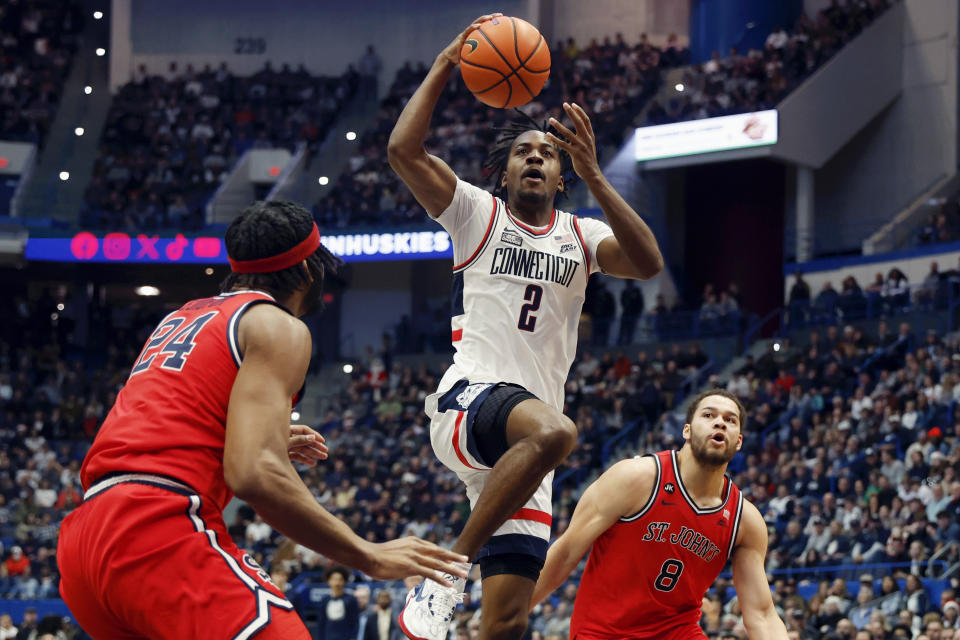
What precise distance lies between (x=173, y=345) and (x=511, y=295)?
2.40 meters

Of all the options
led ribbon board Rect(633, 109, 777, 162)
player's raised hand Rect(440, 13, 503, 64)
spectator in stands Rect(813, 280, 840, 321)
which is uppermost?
led ribbon board Rect(633, 109, 777, 162)

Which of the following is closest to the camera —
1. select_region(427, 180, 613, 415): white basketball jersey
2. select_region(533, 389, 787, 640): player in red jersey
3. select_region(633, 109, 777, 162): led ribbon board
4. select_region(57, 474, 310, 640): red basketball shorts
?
select_region(57, 474, 310, 640): red basketball shorts

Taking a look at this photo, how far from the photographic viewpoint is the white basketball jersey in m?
6.20

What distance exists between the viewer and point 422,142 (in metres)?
5.87

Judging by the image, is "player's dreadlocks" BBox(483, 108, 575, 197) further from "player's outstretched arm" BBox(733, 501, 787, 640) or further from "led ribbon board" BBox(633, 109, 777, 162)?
"led ribbon board" BBox(633, 109, 777, 162)

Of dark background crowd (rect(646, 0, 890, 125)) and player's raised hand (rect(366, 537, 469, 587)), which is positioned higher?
dark background crowd (rect(646, 0, 890, 125))

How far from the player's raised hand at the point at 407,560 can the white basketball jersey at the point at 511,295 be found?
6.41 ft

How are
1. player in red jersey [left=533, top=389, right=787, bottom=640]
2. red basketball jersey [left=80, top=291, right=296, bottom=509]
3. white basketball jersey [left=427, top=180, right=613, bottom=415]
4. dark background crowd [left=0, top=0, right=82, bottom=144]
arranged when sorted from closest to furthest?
red basketball jersey [left=80, top=291, right=296, bottom=509] → white basketball jersey [left=427, top=180, right=613, bottom=415] → player in red jersey [left=533, top=389, right=787, bottom=640] → dark background crowd [left=0, top=0, right=82, bottom=144]

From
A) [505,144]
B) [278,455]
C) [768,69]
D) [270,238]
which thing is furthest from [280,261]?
[768,69]

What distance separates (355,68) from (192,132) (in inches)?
213

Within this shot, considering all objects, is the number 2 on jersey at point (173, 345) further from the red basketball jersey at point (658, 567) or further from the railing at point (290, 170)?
the railing at point (290, 170)

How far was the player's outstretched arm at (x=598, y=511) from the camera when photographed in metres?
6.46

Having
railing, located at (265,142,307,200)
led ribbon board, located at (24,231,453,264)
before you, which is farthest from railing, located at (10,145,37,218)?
railing, located at (265,142,307,200)

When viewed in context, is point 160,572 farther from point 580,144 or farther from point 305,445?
point 580,144
